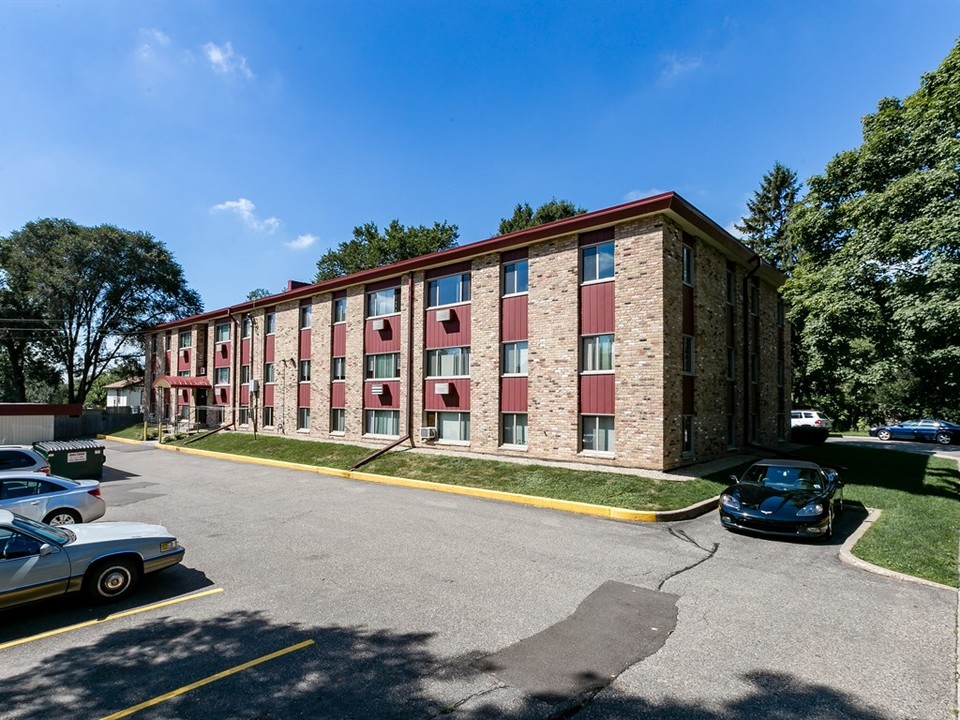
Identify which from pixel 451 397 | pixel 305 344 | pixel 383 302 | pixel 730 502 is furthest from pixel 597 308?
pixel 305 344

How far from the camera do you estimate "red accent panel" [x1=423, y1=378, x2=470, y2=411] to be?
19.3m

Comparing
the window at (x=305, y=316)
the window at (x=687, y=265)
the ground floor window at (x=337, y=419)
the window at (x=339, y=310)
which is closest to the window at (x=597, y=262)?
the window at (x=687, y=265)

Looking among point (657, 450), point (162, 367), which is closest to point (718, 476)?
point (657, 450)

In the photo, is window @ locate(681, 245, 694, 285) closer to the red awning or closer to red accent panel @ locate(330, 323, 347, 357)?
red accent panel @ locate(330, 323, 347, 357)

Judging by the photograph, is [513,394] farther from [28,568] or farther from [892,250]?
[28,568]

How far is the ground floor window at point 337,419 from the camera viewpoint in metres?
24.2

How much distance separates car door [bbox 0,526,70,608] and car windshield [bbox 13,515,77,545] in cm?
14

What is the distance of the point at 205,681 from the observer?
14.7 feet

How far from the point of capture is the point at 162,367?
39.2 metres

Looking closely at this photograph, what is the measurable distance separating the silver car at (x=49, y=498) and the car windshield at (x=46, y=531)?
3985 millimetres

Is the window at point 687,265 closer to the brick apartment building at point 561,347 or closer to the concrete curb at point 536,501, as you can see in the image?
the brick apartment building at point 561,347

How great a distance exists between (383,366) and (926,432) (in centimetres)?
3327

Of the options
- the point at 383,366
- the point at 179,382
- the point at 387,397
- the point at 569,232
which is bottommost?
the point at 387,397

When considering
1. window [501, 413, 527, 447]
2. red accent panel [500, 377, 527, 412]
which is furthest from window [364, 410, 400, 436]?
red accent panel [500, 377, 527, 412]
